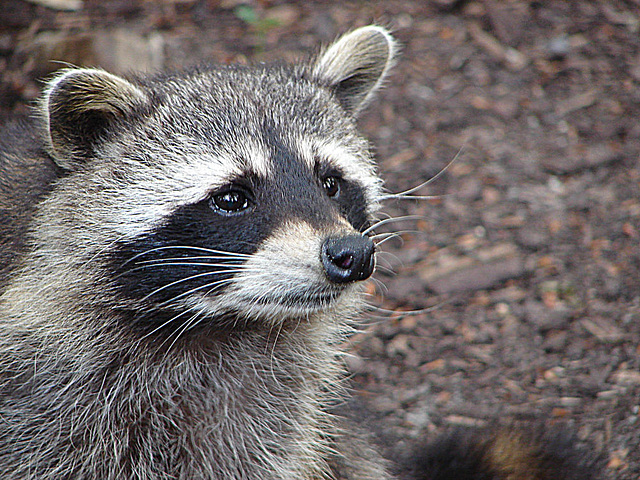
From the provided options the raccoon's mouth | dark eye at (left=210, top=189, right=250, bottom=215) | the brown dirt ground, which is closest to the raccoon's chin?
the raccoon's mouth

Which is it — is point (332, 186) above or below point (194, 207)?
below

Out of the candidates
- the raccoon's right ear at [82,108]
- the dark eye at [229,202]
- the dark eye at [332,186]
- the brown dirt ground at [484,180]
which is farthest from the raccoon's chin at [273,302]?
the brown dirt ground at [484,180]

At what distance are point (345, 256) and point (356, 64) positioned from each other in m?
1.52

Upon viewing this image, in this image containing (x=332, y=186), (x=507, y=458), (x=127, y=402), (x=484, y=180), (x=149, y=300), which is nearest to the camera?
(x=149, y=300)

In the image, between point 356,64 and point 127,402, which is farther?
point 356,64

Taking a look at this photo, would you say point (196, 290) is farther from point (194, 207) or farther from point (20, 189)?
point (20, 189)

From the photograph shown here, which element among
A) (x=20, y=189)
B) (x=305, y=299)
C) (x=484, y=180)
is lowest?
(x=484, y=180)

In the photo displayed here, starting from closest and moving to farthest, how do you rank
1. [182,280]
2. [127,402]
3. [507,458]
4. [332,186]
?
[182,280]
[127,402]
[332,186]
[507,458]

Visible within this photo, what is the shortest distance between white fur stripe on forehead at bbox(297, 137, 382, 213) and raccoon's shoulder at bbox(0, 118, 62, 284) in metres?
1.14

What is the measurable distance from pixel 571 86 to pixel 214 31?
335 centimetres

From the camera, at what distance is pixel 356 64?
411 centimetres

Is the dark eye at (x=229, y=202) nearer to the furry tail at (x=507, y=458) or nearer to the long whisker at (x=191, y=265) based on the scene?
the long whisker at (x=191, y=265)

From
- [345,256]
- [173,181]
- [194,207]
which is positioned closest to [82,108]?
[173,181]

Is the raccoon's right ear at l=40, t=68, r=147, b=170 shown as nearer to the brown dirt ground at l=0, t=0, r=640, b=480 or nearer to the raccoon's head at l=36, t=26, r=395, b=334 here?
the raccoon's head at l=36, t=26, r=395, b=334
